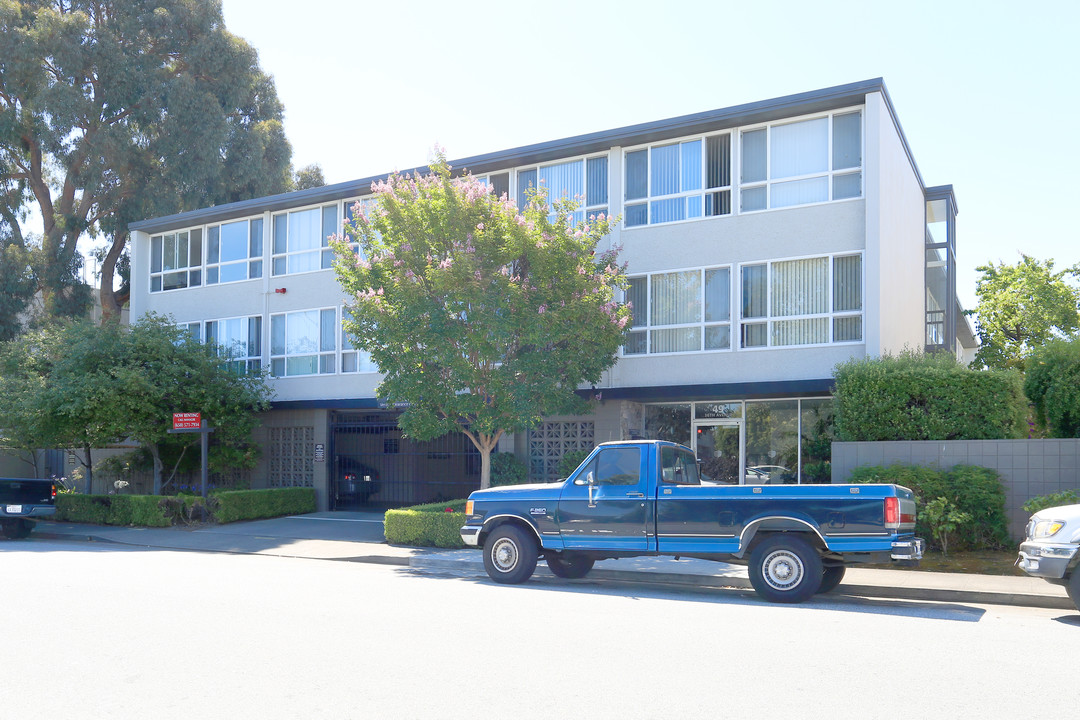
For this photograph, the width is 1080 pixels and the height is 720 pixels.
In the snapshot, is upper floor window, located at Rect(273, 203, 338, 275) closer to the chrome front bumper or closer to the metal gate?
the metal gate

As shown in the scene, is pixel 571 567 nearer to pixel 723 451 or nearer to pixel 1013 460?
pixel 1013 460

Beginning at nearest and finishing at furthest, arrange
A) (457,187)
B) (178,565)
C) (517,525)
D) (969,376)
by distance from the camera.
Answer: (517,525)
(178,565)
(969,376)
(457,187)

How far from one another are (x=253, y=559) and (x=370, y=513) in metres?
7.83

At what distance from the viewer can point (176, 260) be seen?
1091 inches

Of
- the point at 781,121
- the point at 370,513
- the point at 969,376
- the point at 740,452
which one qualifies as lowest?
the point at 370,513

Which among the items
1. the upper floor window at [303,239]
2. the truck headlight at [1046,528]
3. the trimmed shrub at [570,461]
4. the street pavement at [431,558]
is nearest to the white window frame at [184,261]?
the upper floor window at [303,239]

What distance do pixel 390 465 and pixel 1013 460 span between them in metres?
14.7

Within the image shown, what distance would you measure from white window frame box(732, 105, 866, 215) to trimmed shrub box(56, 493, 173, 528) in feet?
47.3

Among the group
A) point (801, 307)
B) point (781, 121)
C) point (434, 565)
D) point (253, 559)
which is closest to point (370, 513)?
point (253, 559)

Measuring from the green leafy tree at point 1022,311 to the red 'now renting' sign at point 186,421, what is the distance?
2243cm

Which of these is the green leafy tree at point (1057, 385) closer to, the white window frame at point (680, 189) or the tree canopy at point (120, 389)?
the white window frame at point (680, 189)

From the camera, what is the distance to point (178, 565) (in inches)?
557

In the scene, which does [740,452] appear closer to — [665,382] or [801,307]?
[665,382]

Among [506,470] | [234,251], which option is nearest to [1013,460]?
[506,470]
